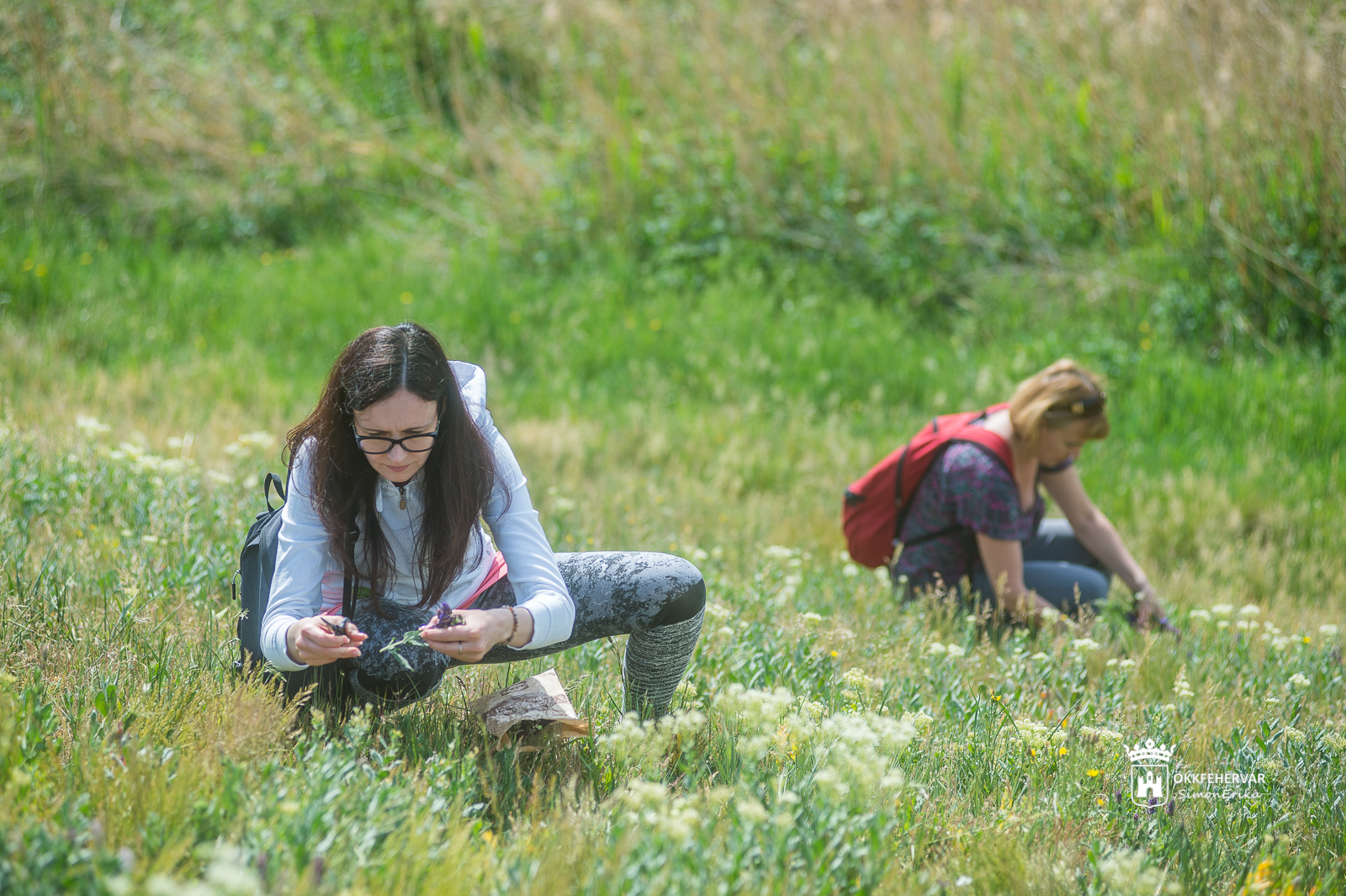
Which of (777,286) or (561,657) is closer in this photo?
(561,657)

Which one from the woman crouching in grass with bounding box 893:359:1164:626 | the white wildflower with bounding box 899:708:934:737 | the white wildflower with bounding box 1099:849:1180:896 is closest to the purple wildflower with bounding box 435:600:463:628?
the white wildflower with bounding box 899:708:934:737

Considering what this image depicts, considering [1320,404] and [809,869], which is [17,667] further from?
[1320,404]

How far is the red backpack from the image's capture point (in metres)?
4.40

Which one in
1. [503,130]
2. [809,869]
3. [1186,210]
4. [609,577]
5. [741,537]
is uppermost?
[503,130]

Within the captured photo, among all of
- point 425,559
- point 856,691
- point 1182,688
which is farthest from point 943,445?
point 425,559

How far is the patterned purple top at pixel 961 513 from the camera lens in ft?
13.8

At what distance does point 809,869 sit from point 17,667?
2.03 metres

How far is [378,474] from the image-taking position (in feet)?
8.70

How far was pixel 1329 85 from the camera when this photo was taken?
6.62 meters

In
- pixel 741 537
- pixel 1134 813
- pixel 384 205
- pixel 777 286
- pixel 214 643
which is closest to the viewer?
pixel 1134 813

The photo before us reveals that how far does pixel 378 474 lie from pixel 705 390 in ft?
15.2

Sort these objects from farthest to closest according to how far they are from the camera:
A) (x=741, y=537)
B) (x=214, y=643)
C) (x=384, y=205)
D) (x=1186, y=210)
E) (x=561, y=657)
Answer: (x=384, y=205), (x=1186, y=210), (x=741, y=537), (x=561, y=657), (x=214, y=643)

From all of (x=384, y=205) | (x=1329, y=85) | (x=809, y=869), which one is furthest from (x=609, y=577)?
(x=384, y=205)

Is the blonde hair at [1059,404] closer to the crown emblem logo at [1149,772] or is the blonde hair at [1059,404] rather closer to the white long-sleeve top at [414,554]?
the crown emblem logo at [1149,772]
